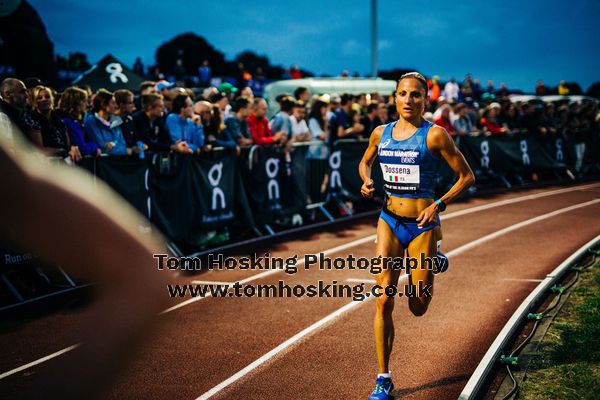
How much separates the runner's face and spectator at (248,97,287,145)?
25.3ft

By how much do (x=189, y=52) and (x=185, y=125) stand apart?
8380 cm

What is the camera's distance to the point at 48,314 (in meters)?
7.81

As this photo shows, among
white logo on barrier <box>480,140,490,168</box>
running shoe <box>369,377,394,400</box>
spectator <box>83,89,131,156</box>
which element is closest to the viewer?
running shoe <box>369,377,394,400</box>

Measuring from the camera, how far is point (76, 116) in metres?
9.77

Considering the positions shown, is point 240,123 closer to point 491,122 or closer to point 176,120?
point 176,120

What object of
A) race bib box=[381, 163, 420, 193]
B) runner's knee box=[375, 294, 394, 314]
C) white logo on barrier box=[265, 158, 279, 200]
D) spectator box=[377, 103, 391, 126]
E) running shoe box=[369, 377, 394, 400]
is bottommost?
running shoe box=[369, 377, 394, 400]

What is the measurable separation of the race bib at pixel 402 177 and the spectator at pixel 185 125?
6.08 m

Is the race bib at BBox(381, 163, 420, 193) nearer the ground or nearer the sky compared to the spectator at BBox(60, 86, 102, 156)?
nearer the ground

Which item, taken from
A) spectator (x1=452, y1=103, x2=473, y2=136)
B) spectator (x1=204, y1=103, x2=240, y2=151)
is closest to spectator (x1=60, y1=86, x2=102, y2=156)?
spectator (x1=204, y1=103, x2=240, y2=151)

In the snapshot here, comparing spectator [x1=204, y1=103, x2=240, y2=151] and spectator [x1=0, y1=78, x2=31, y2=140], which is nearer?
spectator [x1=0, y1=78, x2=31, y2=140]

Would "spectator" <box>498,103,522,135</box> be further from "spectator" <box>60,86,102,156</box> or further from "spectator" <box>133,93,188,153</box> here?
"spectator" <box>60,86,102,156</box>

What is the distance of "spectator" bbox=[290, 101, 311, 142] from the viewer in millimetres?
13906

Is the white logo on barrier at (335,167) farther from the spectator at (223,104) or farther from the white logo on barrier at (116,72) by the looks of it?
the white logo on barrier at (116,72)

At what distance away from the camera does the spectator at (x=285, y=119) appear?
13.7m
